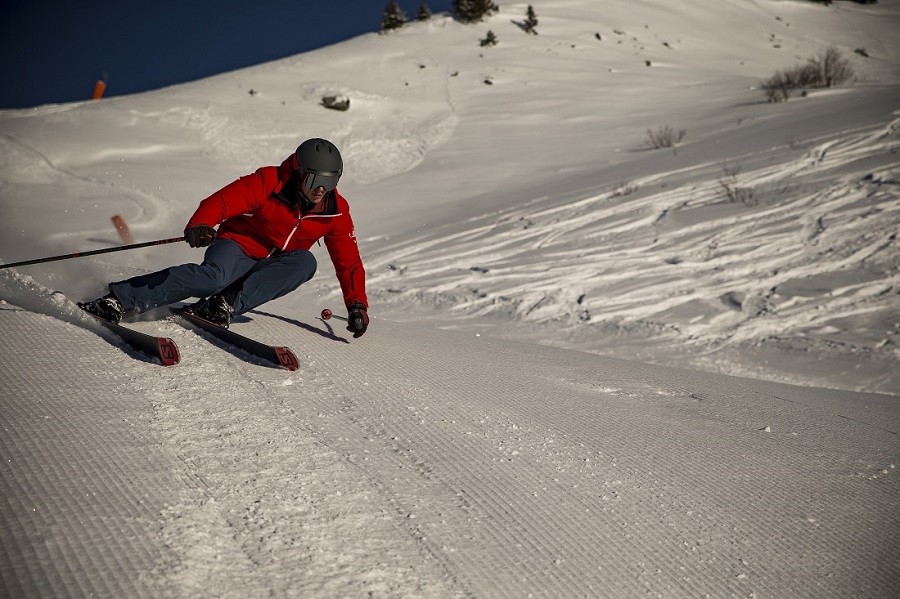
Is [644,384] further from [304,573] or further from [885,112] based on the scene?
[885,112]

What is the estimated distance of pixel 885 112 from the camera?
9.27 meters

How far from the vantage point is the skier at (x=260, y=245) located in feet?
11.2

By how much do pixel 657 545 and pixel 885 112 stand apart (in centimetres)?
982

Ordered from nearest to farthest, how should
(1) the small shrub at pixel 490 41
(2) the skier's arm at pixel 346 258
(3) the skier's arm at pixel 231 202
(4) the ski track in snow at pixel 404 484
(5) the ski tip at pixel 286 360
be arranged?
(4) the ski track in snow at pixel 404 484 < (5) the ski tip at pixel 286 360 < (3) the skier's arm at pixel 231 202 < (2) the skier's arm at pixel 346 258 < (1) the small shrub at pixel 490 41

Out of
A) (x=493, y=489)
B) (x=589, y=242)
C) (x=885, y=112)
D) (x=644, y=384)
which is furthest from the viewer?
(x=885, y=112)

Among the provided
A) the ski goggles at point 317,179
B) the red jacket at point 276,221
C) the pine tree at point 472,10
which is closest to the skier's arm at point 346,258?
the red jacket at point 276,221

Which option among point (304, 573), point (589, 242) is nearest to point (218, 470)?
point (304, 573)

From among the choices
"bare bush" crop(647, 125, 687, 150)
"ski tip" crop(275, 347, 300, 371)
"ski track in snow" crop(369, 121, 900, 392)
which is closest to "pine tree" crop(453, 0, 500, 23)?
"bare bush" crop(647, 125, 687, 150)

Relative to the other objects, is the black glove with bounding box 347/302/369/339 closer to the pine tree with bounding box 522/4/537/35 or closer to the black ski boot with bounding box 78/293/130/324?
the black ski boot with bounding box 78/293/130/324

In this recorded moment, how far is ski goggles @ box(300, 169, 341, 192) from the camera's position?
349 centimetres

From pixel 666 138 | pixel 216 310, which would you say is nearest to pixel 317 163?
pixel 216 310

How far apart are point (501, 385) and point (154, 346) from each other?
5.29 feet

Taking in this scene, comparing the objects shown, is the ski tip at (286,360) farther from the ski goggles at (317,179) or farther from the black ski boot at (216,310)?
the ski goggles at (317,179)

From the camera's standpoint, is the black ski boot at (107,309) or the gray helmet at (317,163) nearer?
the black ski boot at (107,309)
